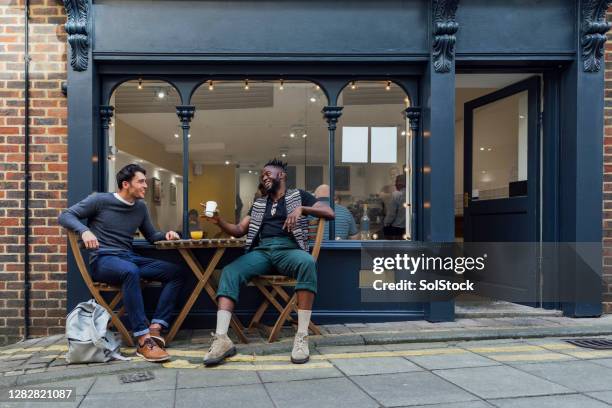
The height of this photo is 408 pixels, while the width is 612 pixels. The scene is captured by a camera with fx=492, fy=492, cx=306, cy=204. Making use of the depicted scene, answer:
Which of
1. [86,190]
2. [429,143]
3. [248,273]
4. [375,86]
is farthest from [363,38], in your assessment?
[86,190]

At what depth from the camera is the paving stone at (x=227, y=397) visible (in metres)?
3.04

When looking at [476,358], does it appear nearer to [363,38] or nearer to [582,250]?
[582,250]

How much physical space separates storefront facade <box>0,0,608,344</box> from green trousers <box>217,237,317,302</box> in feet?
3.26

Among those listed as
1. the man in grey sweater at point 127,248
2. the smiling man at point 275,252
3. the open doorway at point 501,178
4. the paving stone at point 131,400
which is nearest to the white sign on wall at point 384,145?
the open doorway at point 501,178

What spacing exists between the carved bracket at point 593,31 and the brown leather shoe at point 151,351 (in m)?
4.91

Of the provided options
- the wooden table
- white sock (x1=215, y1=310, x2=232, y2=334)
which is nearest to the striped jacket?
the wooden table

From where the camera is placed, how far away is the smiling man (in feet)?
12.7

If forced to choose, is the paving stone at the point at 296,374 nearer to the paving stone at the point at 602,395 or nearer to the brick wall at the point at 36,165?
the paving stone at the point at 602,395

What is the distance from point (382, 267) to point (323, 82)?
207cm

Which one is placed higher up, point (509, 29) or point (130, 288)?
point (509, 29)

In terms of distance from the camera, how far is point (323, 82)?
5.26m

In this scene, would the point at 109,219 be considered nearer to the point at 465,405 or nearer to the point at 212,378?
the point at 212,378

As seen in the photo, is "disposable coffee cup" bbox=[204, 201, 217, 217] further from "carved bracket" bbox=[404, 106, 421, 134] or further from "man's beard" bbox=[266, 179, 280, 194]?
"carved bracket" bbox=[404, 106, 421, 134]

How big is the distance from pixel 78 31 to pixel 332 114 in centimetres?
266
